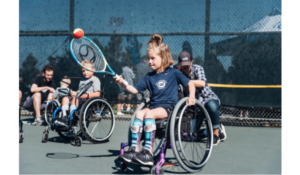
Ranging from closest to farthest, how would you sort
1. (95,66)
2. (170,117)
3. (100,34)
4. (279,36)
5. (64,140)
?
(170,117) → (95,66) → (64,140) → (279,36) → (100,34)

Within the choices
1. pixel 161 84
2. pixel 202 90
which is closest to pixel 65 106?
pixel 202 90

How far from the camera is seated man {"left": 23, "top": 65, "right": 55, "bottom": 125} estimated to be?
591 cm

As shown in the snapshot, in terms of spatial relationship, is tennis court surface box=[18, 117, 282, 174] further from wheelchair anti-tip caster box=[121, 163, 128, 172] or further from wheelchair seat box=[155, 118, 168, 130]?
wheelchair seat box=[155, 118, 168, 130]

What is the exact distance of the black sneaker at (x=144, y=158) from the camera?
273 centimetres

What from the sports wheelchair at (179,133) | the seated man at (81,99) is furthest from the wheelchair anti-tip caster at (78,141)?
the sports wheelchair at (179,133)

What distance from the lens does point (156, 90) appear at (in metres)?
3.12

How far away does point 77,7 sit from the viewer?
662 centimetres

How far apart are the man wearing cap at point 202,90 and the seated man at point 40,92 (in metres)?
2.66

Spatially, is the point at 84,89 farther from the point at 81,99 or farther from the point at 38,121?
the point at 38,121

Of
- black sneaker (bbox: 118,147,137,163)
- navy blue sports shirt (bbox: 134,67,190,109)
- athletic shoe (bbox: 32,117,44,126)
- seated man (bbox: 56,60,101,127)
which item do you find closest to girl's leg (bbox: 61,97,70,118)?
seated man (bbox: 56,60,101,127)

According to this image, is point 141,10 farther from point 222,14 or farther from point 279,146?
point 279,146

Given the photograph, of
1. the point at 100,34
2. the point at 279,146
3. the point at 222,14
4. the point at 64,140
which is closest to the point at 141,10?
the point at 100,34

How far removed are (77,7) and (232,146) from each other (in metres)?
3.90

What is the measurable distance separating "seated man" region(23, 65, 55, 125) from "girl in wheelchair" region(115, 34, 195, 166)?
10.2ft
